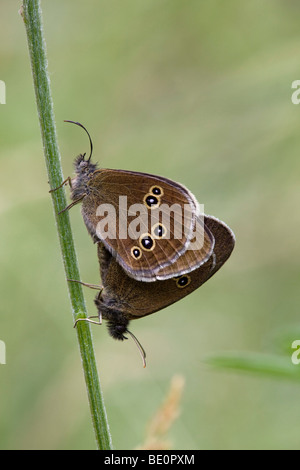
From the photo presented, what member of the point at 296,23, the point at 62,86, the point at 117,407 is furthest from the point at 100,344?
the point at 296,23

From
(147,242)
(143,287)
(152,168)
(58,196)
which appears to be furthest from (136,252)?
(152,168)

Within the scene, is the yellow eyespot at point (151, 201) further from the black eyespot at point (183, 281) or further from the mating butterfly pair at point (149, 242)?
the black eyespot at point (183, 281)

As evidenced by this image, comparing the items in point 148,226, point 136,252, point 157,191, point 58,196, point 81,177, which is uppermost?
point 81,177

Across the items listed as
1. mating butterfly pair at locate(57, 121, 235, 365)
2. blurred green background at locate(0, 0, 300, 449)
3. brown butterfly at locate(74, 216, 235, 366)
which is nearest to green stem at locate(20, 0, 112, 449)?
mating butterfly pair at locate(57, 121, 235, 365)

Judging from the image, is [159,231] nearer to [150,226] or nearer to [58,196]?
[150,226]

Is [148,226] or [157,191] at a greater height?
[157,191]

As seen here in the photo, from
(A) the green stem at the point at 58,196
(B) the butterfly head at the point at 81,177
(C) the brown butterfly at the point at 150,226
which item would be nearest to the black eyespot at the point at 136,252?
(C) the brown butterfly at the point at 150,226
